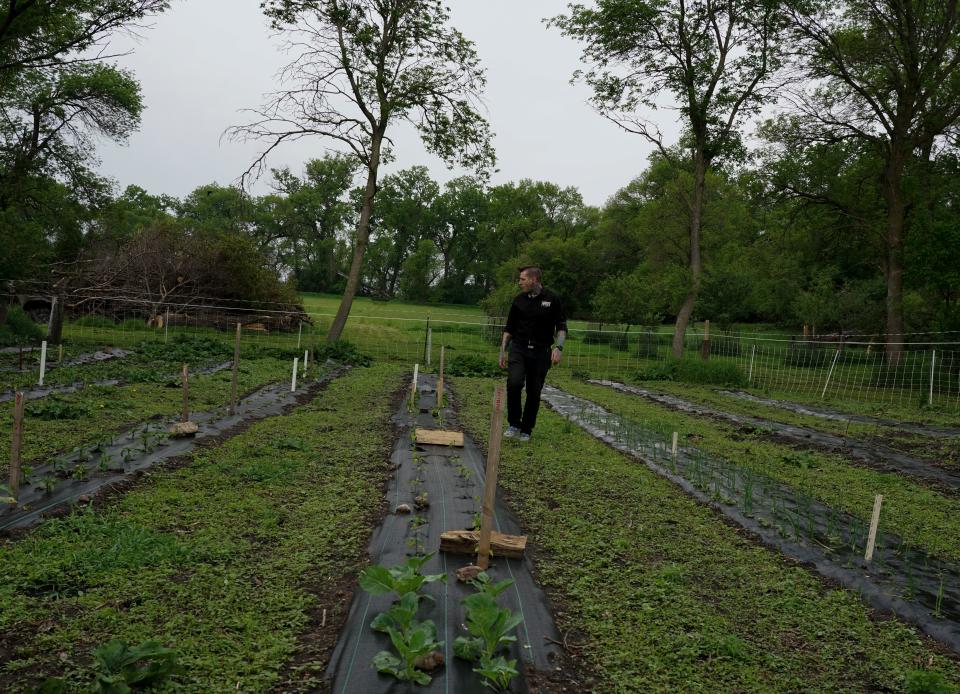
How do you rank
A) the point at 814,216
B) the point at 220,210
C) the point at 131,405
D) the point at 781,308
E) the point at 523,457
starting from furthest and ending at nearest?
1. the point at 220,210
2. the point at 781,308
3. the point at 814,216
4. the point at 131,405
5. the point at 523,457

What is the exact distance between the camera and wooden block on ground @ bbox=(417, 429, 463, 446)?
6.99m

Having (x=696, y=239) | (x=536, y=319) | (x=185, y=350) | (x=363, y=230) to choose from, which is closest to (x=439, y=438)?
(x=536, y=319)

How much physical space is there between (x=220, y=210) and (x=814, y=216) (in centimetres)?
6756

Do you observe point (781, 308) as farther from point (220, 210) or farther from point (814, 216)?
point (220, 210)

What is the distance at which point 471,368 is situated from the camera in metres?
17.7

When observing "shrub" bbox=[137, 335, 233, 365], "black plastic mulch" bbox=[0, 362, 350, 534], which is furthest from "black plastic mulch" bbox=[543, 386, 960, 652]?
"shrub" bbox=[137, 335, 233, 365]

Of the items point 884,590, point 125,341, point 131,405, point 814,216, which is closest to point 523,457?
point 884,590

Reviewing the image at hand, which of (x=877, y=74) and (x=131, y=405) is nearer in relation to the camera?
(x=131, y=405)

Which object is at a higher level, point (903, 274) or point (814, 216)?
point (814, 216)

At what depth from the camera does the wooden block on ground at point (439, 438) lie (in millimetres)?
6992

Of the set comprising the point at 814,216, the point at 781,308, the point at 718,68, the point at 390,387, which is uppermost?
the point at 718,68

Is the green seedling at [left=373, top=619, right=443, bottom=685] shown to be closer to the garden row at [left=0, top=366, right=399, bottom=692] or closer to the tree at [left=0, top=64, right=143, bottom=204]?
the garden row at [left=0, top=366, right=399, bottom=692]

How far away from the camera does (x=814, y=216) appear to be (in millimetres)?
21672

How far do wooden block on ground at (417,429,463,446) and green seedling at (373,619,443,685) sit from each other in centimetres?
435
